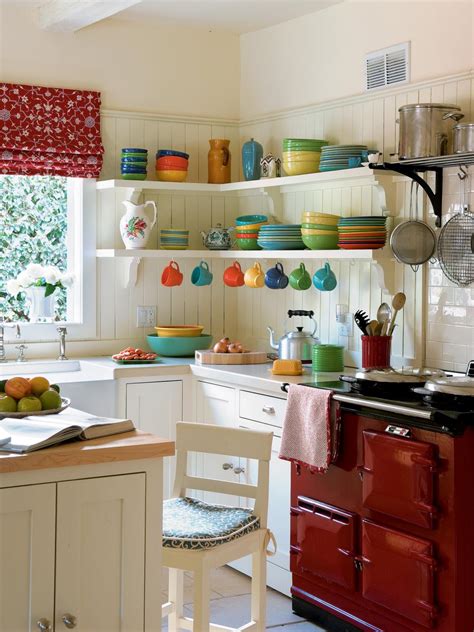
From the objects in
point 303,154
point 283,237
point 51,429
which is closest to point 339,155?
point 303,154

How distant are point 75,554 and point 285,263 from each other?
2915 mm

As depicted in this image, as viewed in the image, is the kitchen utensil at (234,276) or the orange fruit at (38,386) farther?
the kitchen utensil at (234,276)

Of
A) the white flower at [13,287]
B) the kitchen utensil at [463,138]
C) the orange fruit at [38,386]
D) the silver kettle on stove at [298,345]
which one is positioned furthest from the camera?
the white flower at [13,287]

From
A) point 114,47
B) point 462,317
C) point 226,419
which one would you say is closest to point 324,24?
point 114,47

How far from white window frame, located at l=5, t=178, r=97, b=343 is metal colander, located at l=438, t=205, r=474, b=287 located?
2.05m

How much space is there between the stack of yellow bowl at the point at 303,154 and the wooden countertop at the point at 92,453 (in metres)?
2.34

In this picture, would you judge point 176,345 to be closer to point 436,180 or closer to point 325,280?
point 325,280

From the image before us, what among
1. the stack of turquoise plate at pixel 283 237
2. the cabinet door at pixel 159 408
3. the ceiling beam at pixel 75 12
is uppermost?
the ceiling beam at pixel 75 12

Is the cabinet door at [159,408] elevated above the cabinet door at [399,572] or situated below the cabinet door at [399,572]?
above

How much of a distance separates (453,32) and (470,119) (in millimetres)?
399

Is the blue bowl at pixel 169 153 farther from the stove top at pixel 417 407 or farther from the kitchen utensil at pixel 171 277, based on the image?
the stove top at pixel 417 407

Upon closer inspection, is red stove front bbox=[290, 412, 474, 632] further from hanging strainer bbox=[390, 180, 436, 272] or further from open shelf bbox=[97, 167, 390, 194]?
open shelf bbox=[97, 167, 390, 194]

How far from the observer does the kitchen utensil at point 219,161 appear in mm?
5309

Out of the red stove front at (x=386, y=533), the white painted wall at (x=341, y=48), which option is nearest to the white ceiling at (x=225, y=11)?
the white painted wall at (x=341, y=48)
